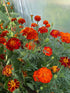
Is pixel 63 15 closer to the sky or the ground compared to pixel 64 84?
closer to the sky

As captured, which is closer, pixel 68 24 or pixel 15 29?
pixel 15 29

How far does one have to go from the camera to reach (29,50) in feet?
2.09

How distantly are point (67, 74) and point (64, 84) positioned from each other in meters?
0.07

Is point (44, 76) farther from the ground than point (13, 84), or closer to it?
farther from the ground

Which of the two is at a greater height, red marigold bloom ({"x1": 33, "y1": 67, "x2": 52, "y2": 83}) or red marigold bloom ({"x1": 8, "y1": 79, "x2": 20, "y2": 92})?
red marigold bloom ({"x1": 33, "y1": 67, "x2": 52, "y2": 83})

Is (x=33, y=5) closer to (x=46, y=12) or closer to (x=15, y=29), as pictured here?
(x=46, y=12)

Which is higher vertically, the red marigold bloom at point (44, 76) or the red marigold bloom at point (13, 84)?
the red marigold bloom at point (44, 76)

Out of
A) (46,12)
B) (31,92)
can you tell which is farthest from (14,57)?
(46,12)

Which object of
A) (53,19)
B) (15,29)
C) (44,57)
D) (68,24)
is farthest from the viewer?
(53,19)

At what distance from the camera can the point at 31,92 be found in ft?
2.30

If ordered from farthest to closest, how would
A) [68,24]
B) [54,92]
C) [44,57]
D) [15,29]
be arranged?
[68,24] → [15,29] → [44,57] → [54,92]

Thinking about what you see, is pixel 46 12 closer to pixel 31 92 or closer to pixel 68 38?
pixel 68 38

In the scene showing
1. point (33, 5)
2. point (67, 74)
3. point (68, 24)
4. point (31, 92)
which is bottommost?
point (31, 92)

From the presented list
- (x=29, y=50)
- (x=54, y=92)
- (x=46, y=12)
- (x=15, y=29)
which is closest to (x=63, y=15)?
(x=46, y=12)
